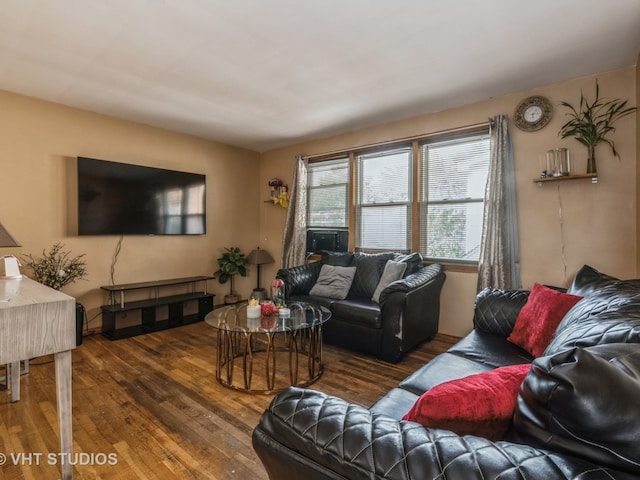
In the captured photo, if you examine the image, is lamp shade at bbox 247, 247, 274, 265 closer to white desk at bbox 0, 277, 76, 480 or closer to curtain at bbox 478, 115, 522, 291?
curtain at bbox 478, 115, 522, 291

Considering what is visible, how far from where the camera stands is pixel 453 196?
11.9ft

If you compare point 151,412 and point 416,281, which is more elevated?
point 416,281

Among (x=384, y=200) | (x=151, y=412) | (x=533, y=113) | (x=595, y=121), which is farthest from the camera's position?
(x=384, y=200)

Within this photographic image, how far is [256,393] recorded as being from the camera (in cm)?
242

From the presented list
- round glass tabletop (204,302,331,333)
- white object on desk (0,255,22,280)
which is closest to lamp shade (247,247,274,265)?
round glass tabletop (204,302,331,333)

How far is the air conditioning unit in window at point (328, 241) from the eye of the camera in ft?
14.7

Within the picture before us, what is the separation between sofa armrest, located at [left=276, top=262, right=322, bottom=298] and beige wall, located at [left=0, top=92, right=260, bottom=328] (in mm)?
1685

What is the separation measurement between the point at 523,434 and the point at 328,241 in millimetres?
3885

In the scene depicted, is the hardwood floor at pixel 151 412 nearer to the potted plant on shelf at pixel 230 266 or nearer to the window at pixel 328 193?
the potted plant on shelf at pixel 230 266

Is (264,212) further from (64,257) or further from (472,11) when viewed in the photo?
(472,11)

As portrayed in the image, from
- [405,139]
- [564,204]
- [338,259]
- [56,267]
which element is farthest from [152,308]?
[564,204]

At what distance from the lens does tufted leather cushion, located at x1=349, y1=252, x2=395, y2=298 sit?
3.69 meters

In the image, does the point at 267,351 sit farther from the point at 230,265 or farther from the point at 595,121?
the point at 595,121

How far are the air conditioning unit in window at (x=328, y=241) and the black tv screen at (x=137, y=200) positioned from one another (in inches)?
61.8
